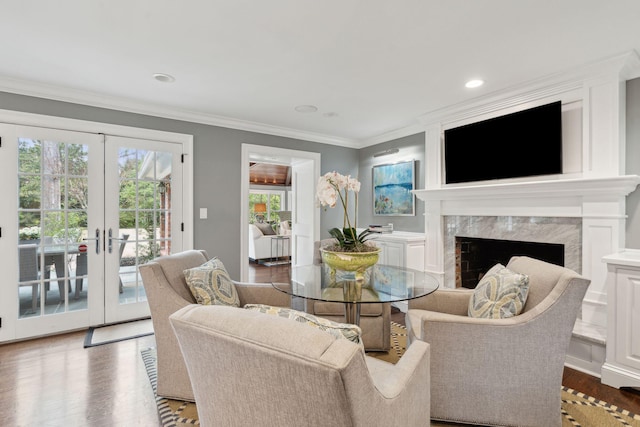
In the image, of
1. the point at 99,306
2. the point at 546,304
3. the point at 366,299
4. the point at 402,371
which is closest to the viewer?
the point at 402,371

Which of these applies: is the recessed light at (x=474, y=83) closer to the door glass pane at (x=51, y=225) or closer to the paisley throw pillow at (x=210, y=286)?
the paisley throw pillow at (x=210, y=286)

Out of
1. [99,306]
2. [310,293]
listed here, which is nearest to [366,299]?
[310,293]

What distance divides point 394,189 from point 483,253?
1.47m

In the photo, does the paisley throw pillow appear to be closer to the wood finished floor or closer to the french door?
the wood finished floor

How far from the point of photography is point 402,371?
111cm

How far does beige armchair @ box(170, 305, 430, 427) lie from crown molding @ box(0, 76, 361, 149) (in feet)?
10.5

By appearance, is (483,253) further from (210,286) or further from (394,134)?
(210,286)

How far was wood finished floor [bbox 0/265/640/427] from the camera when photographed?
1.83 meters

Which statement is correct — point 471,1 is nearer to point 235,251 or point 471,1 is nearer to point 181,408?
point 181,408

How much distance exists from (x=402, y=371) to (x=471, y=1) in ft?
6.35

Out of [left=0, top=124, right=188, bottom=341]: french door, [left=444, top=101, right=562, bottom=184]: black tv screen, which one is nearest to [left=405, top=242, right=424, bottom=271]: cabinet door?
[left=444, top=101, right=562, bottom=184]: black tv screen

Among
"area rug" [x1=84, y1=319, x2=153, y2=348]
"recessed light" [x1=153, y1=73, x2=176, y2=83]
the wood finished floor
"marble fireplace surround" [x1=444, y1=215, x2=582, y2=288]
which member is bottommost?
the wood finished floor

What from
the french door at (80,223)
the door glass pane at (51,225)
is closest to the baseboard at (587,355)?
the french door at (80,223)

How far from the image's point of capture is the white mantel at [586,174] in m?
2.40
